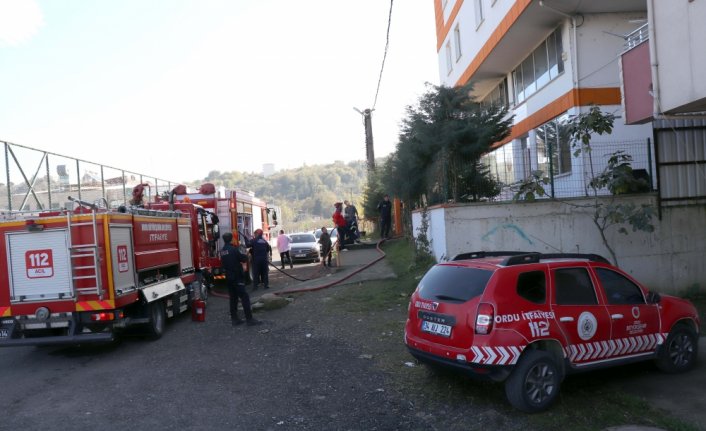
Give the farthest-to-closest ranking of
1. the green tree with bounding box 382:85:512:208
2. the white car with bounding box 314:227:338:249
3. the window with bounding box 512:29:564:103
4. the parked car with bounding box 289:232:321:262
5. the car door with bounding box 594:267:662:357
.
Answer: the parked car with bounding box 289:232:321:262 → the white car with bounding box 314:227:338:249 → the window with bounding box 512:29:564:103 → the green tree with bounding box 382:85:512:208 → the car door with bounding box 594:267:662:357

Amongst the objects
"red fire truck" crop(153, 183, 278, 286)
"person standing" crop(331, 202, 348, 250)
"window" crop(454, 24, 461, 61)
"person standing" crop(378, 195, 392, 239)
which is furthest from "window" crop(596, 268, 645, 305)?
"window" crop(454, 24, 461, 61)

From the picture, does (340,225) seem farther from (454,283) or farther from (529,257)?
(529,257)

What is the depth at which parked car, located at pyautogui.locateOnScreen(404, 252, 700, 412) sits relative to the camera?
5289 millimetres

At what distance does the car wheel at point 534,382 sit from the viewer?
5.26m

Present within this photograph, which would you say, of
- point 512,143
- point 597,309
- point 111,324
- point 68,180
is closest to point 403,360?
point 597,309

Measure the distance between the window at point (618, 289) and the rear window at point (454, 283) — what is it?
157cm

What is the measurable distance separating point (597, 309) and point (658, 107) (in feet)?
14.2

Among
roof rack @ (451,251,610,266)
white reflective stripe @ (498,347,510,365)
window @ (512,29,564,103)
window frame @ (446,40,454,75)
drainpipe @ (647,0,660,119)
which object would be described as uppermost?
window frame @ (446,40,454,75)

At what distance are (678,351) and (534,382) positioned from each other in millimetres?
2489

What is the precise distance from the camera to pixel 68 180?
1384 cm

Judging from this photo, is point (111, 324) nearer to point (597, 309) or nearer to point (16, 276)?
point (16, 276)

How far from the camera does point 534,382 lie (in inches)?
212

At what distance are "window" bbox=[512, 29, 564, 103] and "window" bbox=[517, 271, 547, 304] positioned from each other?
11175 mm

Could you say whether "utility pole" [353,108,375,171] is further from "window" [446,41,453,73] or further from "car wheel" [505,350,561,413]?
"car wheel" [505,350,561,413]
